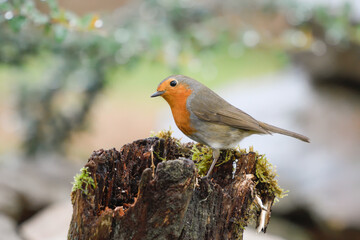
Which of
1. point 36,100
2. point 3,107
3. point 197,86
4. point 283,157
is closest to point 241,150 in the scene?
point 197,86

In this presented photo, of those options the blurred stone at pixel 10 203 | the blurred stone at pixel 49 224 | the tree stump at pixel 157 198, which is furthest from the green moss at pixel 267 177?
the blurred stone at pixel 10 203

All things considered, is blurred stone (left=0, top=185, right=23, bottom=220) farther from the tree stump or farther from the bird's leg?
the bird's leg

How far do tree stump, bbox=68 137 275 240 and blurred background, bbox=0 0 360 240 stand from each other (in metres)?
1.73

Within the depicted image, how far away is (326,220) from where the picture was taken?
5461mm

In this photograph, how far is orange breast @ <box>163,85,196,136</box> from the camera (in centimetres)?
282

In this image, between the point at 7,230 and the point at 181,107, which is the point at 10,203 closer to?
the point at 7,230

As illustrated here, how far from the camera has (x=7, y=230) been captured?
3809 millimetres

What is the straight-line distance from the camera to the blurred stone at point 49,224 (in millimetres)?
3932

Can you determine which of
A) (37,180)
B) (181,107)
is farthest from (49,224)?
(181,107)

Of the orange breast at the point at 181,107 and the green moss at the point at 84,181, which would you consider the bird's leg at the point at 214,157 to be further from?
the green moss at the point at 84,181

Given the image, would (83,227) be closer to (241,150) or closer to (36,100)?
(241,150)

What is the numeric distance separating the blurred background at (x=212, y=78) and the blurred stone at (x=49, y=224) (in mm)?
18

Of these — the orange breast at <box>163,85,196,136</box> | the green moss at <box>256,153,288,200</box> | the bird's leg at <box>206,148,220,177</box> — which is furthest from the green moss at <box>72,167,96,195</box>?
the green moss at <box>256,153,288,200</box>

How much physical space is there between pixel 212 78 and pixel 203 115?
7.83ft
